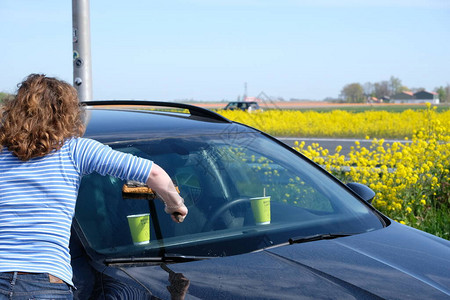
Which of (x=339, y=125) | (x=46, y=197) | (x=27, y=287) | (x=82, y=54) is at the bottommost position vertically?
(x=339, y=125)

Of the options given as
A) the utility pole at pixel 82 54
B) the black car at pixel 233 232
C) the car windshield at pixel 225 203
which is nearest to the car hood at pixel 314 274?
the black car at pixel 233 232

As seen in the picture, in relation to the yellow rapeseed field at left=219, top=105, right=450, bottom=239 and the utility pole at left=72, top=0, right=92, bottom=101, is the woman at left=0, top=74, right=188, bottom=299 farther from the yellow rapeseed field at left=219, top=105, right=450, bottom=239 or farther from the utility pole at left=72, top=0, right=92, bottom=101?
the utility pole at left=72, top=0, right=92, bottom=101

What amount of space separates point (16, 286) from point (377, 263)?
4.06ft

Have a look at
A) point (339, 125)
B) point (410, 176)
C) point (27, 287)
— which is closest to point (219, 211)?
point (27, 287)

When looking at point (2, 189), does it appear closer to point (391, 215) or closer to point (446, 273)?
point (446, 273)

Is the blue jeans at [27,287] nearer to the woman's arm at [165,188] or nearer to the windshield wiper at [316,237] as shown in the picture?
the woman's arm at [165,188]

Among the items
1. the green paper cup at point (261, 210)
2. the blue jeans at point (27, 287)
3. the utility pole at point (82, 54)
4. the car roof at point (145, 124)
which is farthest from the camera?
the utility pole at point (82, 54)

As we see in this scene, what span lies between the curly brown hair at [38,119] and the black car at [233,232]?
448mm

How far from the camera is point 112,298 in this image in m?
2.06

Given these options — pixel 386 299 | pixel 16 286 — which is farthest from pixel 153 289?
pixel 386 299

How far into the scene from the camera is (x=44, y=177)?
2041mm

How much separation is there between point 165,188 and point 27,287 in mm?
531

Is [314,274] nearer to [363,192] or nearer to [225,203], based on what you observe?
[225,203]

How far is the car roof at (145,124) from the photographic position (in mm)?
2832
